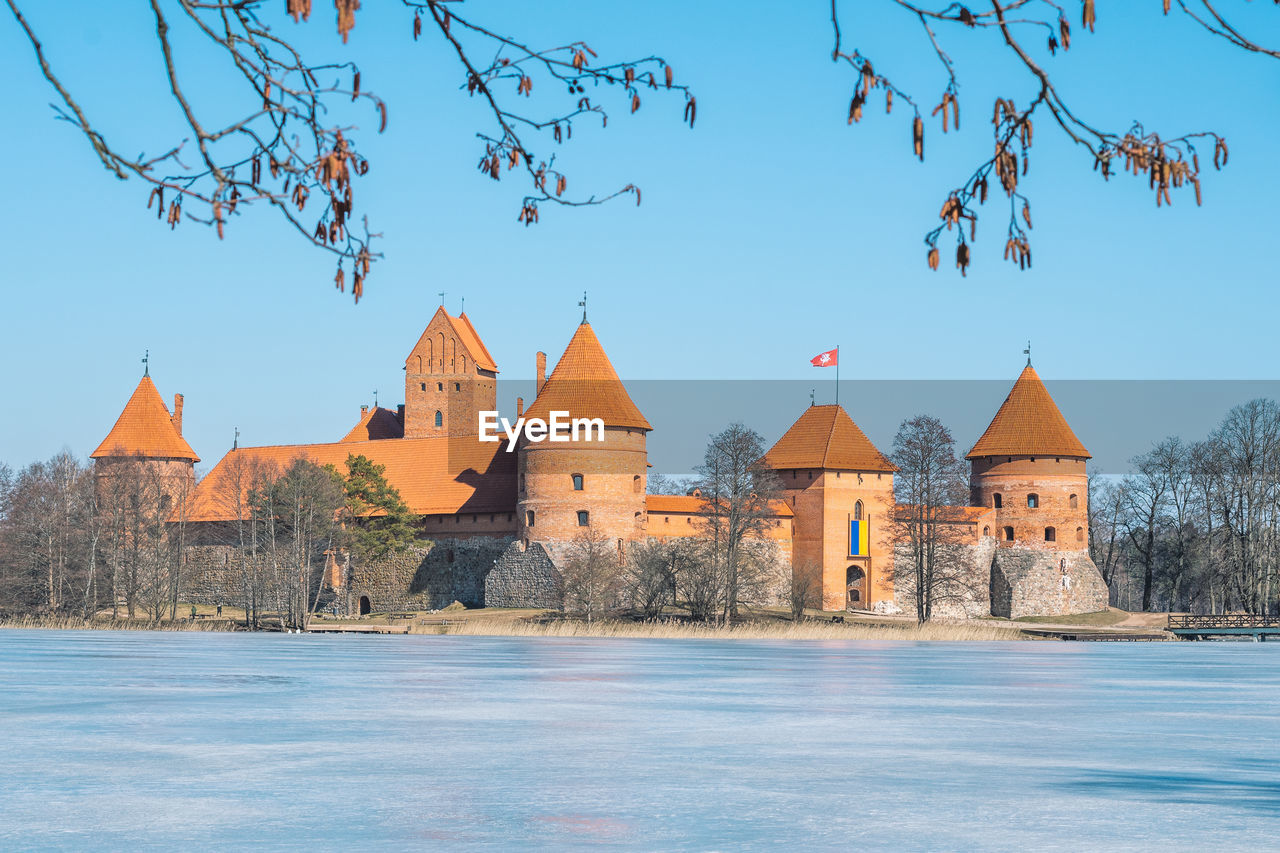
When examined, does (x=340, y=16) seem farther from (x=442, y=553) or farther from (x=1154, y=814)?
(x=442, y=553)

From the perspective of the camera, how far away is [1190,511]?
2445 inches

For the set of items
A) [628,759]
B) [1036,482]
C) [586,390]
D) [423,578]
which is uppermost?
[586,390]

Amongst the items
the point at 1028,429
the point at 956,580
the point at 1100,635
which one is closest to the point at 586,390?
the point at 956,580

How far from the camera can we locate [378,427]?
237ft

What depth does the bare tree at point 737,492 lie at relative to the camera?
160 feet

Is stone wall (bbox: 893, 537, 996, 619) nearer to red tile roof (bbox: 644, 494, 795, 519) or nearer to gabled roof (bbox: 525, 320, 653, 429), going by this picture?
red tile roof (bbox: 644, 494, 795, 519)

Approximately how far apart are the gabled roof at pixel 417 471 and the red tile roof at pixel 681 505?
17.4ft

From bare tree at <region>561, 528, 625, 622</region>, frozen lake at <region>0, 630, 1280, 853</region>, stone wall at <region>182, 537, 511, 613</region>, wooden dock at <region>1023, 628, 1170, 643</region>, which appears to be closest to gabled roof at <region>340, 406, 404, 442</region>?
stone wall at <region>182, 537, 511, 613</region>

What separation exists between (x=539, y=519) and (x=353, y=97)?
48370mm

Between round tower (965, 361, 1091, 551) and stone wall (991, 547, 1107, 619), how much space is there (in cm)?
45

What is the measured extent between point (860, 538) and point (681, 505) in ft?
23.0

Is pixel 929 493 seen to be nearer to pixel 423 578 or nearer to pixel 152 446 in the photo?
pixel 423 578

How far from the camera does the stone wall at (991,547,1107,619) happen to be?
5769cm

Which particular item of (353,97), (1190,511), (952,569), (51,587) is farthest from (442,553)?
(353,97)
